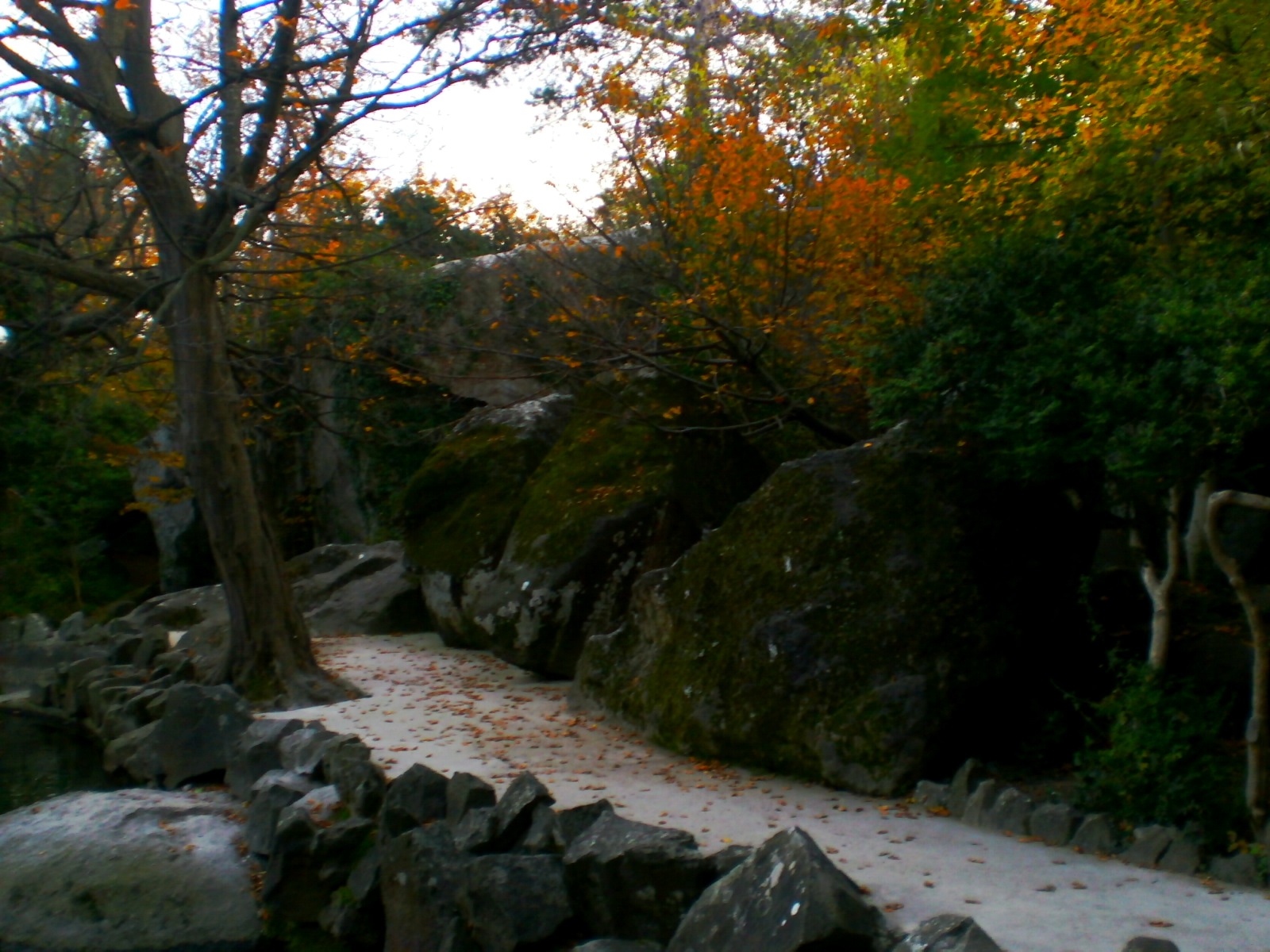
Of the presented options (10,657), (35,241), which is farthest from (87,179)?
(10,657)

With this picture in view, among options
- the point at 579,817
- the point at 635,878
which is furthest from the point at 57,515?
the point at 635,878

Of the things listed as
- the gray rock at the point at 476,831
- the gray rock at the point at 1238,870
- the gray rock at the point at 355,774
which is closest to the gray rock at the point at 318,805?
the gray rock at the point at 355,774

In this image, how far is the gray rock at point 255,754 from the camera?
9.05 metres

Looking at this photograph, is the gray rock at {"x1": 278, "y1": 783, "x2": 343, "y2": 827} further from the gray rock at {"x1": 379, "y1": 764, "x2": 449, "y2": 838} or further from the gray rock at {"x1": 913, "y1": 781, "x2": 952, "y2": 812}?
the gray rock at {"x1": 913, "y1": 781, "x2": 952, "y2": 812}

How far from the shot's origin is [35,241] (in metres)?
10.9

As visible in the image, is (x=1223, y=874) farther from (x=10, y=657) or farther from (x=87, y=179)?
(x=10, y=657)

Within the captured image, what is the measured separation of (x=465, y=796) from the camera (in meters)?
6.98

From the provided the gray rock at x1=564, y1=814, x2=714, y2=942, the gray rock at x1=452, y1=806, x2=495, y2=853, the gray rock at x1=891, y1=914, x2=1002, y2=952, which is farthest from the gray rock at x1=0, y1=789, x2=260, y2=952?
the gray rock at x1=891, y1=914, x2=1002, y2=952

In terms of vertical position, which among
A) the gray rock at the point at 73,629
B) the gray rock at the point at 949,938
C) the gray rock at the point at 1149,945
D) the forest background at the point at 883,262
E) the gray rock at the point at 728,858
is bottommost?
the gray rock at the point at 73,629

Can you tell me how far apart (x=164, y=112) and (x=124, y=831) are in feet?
22.0

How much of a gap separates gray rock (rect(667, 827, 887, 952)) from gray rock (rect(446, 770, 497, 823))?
200 cm

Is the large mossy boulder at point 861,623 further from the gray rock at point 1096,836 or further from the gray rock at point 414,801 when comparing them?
the gray rock at point 414,801

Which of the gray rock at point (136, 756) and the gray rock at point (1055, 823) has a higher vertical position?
the gray rock at point (1055, 823)

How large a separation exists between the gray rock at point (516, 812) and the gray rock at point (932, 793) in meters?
2.24
